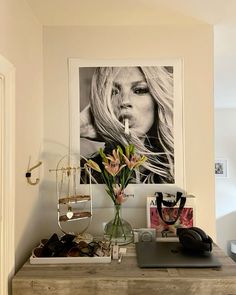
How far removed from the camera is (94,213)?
191 cm

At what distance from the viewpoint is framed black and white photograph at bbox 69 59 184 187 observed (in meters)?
1.90

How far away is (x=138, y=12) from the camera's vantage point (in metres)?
1.77

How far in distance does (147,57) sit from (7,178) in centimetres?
116

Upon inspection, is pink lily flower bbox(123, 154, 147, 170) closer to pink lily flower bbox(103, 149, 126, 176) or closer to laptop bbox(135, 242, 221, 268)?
pink lily flower bbox(103, 149, 126, 176)

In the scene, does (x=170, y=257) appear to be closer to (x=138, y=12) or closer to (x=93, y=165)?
(x=93, y=165)

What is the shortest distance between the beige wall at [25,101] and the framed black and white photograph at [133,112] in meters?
0.24

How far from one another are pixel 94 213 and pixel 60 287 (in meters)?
0.71

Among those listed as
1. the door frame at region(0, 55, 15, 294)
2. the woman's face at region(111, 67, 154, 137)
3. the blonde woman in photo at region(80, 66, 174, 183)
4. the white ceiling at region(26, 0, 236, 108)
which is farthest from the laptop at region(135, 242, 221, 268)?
the white ceiling at region(26, 0, 236, 108)

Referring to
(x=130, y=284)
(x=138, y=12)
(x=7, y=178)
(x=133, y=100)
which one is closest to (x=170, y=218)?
(x=130, y=284)

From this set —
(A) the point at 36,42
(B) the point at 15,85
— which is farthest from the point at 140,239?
(A) the point at 36,42

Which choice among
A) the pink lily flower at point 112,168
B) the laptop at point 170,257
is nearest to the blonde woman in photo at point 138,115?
the pink lily flower at point 112,168

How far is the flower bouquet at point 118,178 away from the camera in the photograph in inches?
66.7

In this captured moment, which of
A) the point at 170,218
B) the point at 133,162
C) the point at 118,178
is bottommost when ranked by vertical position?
the point at 170,218

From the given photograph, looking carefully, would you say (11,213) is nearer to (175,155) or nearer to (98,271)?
(98,271)
